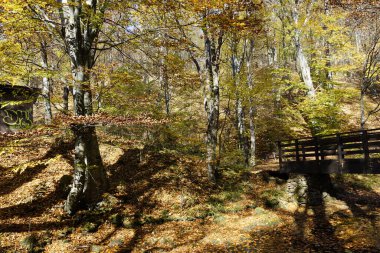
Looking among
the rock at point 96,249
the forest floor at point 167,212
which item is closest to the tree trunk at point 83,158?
the forest floor at point 167,212

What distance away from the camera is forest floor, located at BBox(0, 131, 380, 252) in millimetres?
8812

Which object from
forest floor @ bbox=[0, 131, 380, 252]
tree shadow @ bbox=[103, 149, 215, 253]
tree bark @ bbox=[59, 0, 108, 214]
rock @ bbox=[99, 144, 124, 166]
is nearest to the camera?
forest floor @ bbox=[0, 131, 380, 252]

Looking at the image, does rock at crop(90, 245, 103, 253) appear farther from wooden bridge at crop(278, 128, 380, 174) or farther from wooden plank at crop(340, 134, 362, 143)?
wooden plank at crop(340, 134, 362, 143)

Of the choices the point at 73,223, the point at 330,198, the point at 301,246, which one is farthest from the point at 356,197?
the point at 73,223

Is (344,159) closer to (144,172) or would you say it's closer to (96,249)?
(144,172)

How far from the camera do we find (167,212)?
1153cm

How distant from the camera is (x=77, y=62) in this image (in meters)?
9.79

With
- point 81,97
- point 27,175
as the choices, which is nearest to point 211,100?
point 81,97

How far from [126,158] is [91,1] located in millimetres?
8199

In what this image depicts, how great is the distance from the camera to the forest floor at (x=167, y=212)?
8.81 metres

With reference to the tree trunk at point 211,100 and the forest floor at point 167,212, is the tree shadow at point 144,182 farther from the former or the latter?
the tree trunk at point 211,100

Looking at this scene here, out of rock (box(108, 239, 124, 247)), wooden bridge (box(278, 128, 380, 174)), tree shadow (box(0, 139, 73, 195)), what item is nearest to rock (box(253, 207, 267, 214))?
wooden bridge (box(278, 128, 380, 174))

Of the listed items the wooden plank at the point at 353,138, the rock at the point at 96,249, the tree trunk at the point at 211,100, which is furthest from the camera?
the tree trunk at the point at 211,100

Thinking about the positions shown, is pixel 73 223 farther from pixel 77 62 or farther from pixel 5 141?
pixel 77 62
